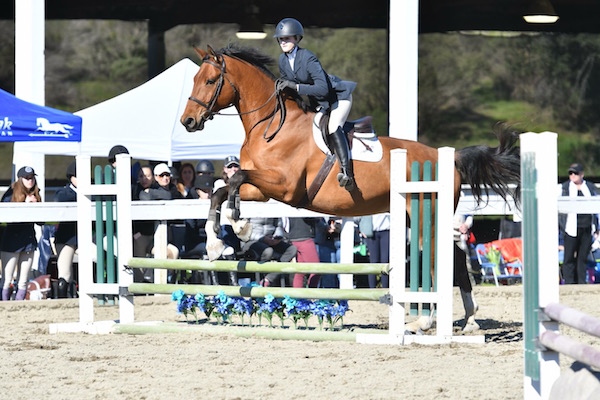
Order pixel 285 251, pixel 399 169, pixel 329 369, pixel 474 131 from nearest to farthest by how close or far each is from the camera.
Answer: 1. pixel 329 369
2. pixel 399 169
3. pixel 285 251
4. pixel 474 131

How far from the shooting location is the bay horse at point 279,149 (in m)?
7.05

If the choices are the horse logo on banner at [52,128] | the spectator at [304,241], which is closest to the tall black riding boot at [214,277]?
the spectator at [304,241]

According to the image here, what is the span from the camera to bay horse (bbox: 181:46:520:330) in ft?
23.1

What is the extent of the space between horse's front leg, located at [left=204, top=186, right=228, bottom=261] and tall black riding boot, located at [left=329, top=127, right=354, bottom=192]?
799mm

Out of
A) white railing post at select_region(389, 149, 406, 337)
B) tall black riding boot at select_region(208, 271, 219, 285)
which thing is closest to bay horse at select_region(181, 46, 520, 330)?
white railing post at select_region(389, 149, 406, 337)

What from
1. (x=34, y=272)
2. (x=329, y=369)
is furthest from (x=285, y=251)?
(x=329, y=369)

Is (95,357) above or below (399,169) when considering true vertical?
below

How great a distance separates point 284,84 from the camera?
698cm

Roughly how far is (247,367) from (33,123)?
192 inches

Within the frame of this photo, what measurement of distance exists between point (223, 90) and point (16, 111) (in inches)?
132

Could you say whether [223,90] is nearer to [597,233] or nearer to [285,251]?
[285,251]

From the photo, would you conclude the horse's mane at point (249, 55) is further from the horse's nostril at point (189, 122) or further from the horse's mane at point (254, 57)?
the horse's nostril at point (189, 122)

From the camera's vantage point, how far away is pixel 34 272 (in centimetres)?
982

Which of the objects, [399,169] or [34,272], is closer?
[399,169]
